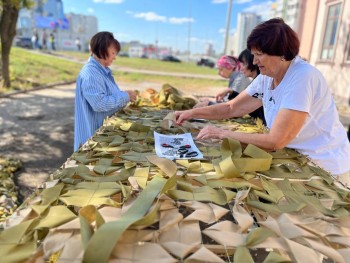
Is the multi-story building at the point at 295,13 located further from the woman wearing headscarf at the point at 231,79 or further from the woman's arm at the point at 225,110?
the woman's arm at the point at 225,110

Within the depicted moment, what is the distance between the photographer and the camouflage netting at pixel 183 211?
2.60ft

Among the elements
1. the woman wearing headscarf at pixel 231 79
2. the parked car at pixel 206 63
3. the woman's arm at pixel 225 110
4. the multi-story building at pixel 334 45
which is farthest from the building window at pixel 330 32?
the parked car at pixel 206 63

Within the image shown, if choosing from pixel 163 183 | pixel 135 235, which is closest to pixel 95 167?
pixel 163 183

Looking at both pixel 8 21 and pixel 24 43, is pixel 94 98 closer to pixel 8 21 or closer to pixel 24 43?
pixel 8 21

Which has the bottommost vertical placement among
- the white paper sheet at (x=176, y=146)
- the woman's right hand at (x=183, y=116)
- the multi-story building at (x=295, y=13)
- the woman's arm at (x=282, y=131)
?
the white paper sheet at (x=176, y=146)

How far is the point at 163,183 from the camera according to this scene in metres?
1.09

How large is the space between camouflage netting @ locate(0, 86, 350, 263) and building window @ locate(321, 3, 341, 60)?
10.8 metres

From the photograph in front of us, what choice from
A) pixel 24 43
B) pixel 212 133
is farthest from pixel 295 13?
pixel 24 43

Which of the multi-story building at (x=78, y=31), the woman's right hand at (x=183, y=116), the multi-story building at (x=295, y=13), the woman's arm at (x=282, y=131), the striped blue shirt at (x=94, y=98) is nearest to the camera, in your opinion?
the woman's arm at (x=282, y=131)

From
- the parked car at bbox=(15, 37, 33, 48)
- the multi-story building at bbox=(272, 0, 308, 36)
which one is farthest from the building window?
the parked car at bbox=(15, 37, 33, 48)

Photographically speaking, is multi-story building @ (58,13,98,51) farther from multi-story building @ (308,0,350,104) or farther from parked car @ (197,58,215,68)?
multi-story building @ (308,0,350,104)

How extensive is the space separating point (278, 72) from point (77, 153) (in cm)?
106

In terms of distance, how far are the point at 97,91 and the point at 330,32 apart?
10906 millimetres

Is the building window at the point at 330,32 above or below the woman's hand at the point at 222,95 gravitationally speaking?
above
